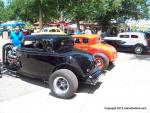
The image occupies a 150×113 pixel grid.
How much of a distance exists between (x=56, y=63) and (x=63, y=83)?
696 mm

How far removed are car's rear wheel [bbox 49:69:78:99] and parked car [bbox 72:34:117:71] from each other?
3.93m

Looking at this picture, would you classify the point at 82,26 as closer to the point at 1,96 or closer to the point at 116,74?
the point at 116,74

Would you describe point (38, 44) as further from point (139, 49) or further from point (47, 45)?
point (139, 49)

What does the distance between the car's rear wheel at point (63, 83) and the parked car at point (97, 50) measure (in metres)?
3.93

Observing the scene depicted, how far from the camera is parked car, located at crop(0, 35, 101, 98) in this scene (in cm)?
774

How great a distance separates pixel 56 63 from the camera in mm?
8164

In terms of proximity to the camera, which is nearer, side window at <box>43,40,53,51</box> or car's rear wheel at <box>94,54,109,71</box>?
side window at <box>43,40,53,51</box>

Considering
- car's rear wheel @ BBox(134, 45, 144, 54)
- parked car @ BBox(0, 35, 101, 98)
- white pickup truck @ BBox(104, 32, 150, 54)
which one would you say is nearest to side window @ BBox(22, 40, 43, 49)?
parked car @ BBox(0, 35, 101, 98)

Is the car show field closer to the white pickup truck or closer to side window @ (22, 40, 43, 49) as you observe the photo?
side window @ (22, 40, 43, 49)

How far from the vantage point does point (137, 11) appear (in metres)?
33.0

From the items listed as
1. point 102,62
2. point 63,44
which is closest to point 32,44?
point 63,44

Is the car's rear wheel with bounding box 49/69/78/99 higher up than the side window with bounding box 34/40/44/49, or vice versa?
the side window with bounding box 34/40/44/49

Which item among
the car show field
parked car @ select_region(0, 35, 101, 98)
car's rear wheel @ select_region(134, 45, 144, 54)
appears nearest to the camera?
the car show field

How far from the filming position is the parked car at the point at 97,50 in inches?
456
